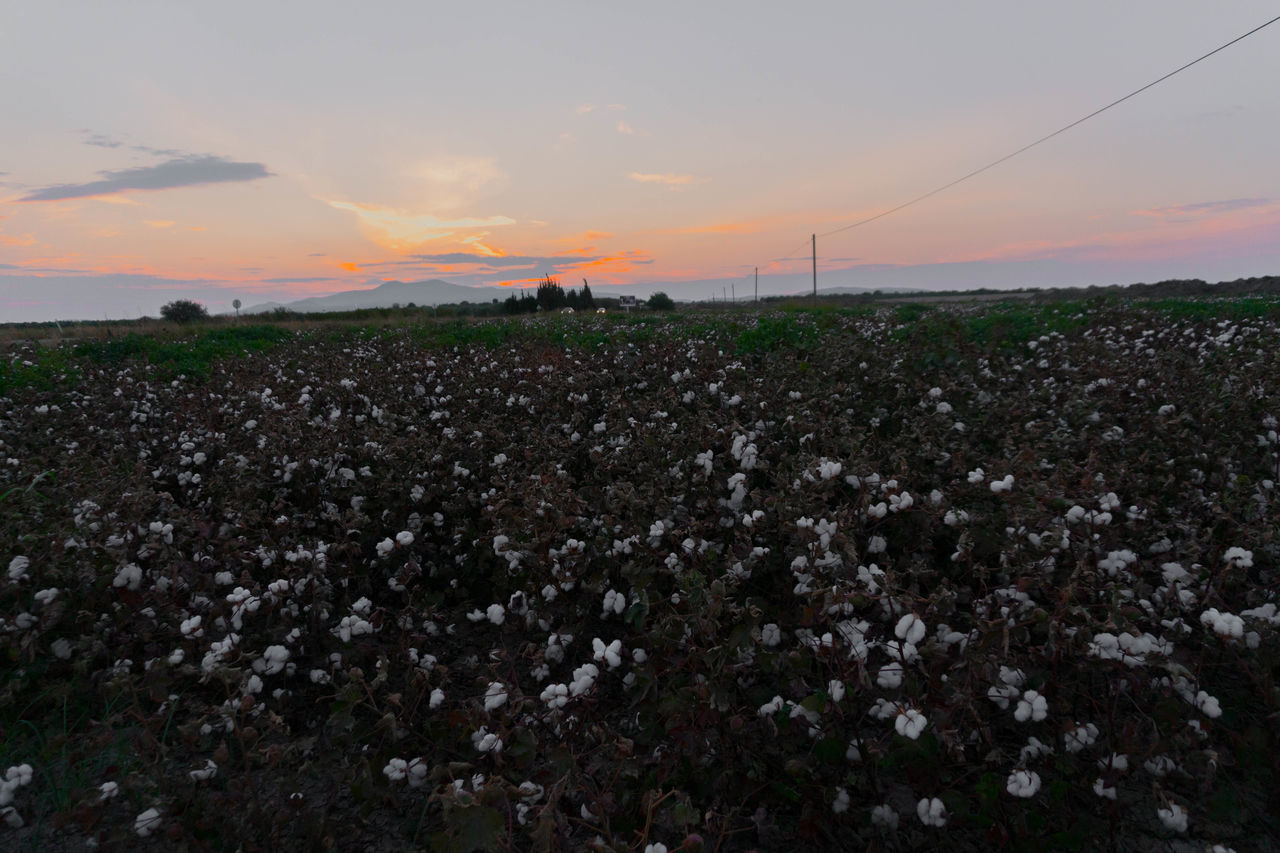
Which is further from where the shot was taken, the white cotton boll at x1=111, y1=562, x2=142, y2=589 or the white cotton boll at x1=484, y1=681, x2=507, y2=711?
the white cotton boll at x1=111, y1=562, x2=142, y2=589

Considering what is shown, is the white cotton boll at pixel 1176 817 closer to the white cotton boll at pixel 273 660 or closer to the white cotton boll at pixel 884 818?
the white cotton boll at pixel 884 818

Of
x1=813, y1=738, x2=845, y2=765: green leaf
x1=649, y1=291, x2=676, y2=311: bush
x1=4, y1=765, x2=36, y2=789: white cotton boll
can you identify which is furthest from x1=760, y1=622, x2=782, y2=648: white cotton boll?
x1=649, y1=291, x2=676, y2=311: bush

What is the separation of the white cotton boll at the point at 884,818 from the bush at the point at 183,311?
50.7m

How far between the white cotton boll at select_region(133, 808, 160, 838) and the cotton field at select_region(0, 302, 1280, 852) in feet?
0.04

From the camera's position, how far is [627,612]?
2730 millimetres

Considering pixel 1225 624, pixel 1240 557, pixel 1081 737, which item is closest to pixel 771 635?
pixel 1081 737

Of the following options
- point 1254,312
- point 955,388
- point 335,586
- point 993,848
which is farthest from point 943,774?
point 1254,312

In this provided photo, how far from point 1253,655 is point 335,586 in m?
4.22

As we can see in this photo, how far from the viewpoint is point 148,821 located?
Result: 2041 mm

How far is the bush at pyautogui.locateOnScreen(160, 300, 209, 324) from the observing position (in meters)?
42.9

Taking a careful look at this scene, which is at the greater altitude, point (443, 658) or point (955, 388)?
point (955, 388)

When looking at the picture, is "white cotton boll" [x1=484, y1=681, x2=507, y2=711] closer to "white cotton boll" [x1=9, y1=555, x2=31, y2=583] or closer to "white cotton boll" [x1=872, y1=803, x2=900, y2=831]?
"white cotton boll" [x1=872, y1=803, x2=900, y2=831]

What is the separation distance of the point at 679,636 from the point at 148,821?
184cm

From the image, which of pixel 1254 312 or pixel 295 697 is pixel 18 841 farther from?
pixel 1254 312
